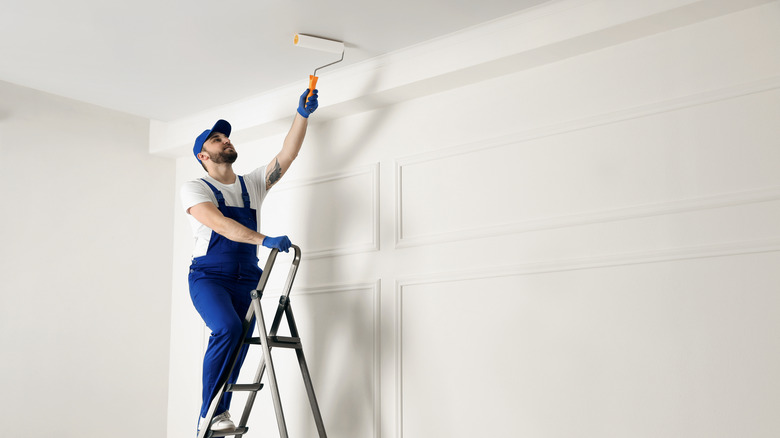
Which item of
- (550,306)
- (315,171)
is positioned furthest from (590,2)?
(315,171)

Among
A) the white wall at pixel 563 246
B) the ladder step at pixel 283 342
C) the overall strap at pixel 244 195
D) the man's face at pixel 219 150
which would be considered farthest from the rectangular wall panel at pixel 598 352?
the man's face at pixel 219 150

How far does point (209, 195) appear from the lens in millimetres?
3059

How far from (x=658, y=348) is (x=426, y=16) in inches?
67.5

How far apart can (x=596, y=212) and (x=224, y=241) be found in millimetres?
1685

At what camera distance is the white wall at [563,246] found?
7.70ft

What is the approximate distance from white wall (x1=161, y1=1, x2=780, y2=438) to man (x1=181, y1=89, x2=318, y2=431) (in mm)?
397

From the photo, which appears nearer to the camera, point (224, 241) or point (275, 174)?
point (224, 241)

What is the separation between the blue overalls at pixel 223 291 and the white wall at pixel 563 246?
53cm

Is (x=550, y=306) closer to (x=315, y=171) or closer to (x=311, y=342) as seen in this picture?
(x=311, y=342)

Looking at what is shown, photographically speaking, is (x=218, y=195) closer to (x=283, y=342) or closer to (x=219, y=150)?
(x=219, y=150)

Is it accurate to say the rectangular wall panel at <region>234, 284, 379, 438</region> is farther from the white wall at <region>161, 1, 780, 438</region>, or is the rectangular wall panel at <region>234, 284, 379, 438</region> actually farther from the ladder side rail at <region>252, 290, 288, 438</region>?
the ladder side rail at <region>252, 290, 288, 438</region>

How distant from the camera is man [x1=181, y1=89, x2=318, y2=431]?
2797mm

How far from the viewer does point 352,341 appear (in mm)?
3307

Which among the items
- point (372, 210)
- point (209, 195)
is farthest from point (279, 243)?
point (372, 210)
